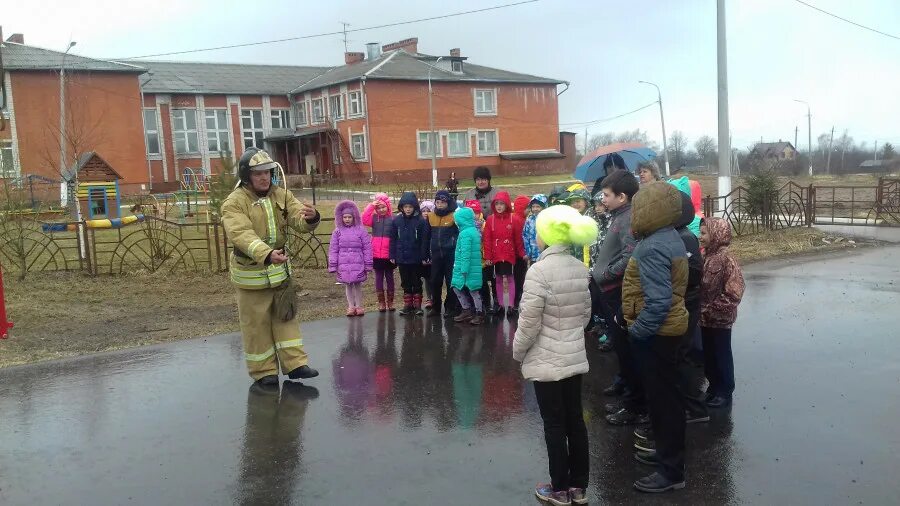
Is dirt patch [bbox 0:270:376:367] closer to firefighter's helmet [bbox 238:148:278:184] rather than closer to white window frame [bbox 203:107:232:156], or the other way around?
firefighter's helmet [bbox 238:148:278:184]

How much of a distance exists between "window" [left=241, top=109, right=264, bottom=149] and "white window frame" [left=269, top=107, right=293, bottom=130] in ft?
3.28

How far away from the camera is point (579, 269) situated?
13.3 feet

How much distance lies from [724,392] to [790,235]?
11.5 meters

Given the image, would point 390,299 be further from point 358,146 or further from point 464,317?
point 358,146

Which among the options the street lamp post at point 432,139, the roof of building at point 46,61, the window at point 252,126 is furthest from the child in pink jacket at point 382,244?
the window at point 252,126

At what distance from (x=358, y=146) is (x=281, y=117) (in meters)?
8.30

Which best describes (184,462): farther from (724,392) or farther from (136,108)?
(136,108)

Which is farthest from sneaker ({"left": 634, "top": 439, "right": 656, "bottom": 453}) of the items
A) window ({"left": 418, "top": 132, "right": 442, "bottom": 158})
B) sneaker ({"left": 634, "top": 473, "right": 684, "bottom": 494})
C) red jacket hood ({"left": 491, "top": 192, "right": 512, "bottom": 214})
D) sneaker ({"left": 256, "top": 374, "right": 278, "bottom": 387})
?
window ({"left": 418, "top": 132, "right": 442, "bottom": 158})

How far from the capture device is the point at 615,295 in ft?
17.9

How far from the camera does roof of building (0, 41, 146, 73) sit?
1514 inches

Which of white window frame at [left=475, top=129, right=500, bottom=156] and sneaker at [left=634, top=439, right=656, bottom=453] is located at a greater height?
white window frame at [left=475, top=129, right=500, bottom=156]

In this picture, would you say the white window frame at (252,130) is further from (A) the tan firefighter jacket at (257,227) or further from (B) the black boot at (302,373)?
(B) the black boot at (302,373)

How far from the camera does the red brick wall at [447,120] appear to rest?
47.0 m

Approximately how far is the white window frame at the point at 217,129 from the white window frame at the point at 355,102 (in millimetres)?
8601
